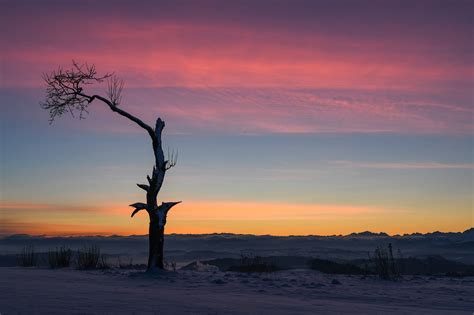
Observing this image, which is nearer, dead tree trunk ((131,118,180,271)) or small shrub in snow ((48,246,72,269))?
dead tree trunk ((131,118,180,271))

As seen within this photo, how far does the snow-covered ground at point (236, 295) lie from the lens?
8.77 m

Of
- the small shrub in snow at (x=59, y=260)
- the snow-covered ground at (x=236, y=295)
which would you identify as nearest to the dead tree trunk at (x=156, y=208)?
the snow-covered ground at (x=236, y=295)

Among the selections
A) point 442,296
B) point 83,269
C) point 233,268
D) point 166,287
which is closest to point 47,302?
point 166,287

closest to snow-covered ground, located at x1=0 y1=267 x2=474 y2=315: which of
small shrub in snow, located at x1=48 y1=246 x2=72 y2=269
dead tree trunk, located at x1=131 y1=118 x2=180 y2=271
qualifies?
dead tree trunk, located at x1=131 y1=118 x2=180 y2=271

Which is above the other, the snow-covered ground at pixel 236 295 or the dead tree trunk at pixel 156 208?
the dead tree trunk at pixel 156 208

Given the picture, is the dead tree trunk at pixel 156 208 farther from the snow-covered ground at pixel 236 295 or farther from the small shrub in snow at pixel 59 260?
the small shrub in snow at pixel 59 260

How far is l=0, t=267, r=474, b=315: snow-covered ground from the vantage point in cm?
877

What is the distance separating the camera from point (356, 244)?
5825cm

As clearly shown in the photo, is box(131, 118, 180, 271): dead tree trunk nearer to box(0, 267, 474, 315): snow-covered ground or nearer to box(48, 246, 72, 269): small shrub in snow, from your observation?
box(0, 267, 474, 315): snow-covered ground

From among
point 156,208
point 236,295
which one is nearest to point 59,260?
point 156,208

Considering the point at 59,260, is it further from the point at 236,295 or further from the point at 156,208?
the point at 236,295

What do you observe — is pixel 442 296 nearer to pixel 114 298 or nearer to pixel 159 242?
pixel 114 298

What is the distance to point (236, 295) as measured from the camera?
11.7 meters

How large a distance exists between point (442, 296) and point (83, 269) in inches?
450
